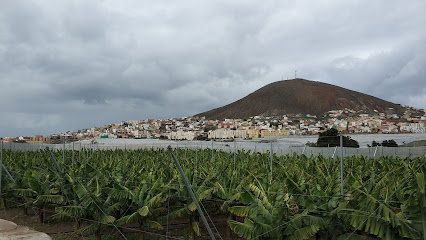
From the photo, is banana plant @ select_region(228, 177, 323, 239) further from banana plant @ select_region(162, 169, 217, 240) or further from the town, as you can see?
the town

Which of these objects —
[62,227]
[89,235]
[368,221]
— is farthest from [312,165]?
[62,227]

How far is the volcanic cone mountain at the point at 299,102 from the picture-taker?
508 feet

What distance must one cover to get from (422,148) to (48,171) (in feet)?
89.1

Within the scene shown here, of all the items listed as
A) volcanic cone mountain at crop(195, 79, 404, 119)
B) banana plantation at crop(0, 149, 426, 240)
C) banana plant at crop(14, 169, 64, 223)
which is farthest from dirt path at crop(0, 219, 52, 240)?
volcanic cone mountain at crop(195, 79, 404, 119)

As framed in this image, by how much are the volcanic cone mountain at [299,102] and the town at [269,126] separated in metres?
7.32

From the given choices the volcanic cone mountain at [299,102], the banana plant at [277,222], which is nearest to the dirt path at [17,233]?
the banana plant at [277,222]

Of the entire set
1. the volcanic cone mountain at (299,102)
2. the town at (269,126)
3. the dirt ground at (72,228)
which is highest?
the volcanic cone mountain at (299,102)

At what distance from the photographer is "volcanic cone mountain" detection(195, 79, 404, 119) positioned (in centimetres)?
15475

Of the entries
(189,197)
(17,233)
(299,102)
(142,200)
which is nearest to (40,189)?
(17,233)

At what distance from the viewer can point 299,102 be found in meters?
162

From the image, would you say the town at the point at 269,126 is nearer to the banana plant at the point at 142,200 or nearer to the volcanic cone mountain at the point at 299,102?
the volcanic cone mountain at the point at 299,102

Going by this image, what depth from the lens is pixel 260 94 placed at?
179 m

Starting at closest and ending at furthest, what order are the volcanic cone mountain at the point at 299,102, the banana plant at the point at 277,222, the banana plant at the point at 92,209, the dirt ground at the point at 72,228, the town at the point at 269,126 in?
the banana plant at the point at 277,222 < the banana plant at the point at 92,209 < the dirt ground at the point at 72,228 < the town at the point at 269,126 < the volcanic cone mountain at the point at 299,102

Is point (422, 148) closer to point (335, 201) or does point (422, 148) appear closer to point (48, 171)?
point (335, 201)
